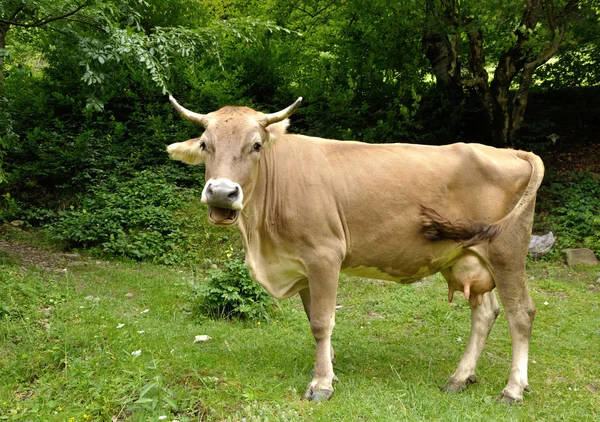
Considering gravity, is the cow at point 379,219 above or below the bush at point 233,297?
above

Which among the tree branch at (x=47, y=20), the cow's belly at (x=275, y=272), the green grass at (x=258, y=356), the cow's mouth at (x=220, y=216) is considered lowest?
the green grass at (x=258, y=356)

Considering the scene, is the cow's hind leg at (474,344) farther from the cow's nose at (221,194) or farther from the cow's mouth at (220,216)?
the cow's nose at (221,194)

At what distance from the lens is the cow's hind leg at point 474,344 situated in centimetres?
586

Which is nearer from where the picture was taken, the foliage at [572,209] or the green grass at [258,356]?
the green grass at [258,356]

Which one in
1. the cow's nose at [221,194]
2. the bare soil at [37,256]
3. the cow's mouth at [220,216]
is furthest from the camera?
the bare soil at [37,256]

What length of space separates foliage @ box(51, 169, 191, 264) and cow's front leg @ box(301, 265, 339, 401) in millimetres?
5501

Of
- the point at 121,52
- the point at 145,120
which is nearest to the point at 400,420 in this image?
the point at 121,52

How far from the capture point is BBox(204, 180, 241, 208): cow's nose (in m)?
4.84

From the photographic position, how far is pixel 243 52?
53.7ft

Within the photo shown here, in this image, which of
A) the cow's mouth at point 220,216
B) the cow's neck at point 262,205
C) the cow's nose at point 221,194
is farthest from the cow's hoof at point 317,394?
the cow's nose at point 221,194

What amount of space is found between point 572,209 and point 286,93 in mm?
7827

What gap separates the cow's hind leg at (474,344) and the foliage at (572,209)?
5.04 metres

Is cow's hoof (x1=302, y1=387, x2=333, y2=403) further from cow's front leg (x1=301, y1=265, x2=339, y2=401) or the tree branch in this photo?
the tree branch

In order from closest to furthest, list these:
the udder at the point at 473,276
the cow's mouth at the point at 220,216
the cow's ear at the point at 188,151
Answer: the cow's mouth at the point at 220,216 → the cow's ear at the point at 188,151 → the udder at the point at 473,276
